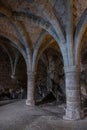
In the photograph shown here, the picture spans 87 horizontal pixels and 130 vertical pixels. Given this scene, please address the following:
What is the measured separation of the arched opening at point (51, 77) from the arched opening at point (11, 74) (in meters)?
1.54

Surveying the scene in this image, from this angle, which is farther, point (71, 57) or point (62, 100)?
point (62, 100)

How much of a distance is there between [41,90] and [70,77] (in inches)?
312

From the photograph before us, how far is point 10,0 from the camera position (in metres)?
6.50

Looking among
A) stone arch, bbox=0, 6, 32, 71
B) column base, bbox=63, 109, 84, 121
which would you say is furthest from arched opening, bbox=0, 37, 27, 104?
column base, bbox=63, 109, 84, 121

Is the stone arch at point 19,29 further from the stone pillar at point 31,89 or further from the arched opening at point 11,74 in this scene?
the arched opening at point 11,74

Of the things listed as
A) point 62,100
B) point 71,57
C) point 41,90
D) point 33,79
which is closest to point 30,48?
point 33,79

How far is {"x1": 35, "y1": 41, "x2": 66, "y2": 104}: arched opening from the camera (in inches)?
449

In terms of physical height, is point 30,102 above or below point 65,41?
below

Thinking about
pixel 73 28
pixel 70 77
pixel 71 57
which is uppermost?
pixel 73 28

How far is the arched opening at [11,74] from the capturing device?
1315cm

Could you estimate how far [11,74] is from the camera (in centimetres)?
1391

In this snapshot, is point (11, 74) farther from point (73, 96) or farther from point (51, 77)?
point (73, 96)

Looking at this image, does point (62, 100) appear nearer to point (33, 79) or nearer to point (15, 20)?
point (33, 79)

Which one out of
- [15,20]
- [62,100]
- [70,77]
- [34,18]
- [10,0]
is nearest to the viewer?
[70,77]
